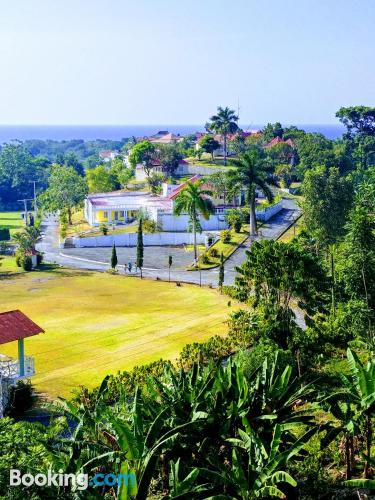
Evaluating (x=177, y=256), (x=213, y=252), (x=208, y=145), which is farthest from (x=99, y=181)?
(x=213, y=252)

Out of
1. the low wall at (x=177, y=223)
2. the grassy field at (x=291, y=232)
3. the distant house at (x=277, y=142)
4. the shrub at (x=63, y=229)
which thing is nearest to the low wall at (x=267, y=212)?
the grassy field at (x=291, y=232)

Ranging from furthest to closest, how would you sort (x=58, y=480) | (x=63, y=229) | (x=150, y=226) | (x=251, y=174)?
(x=63, y=229) < (x=150, y=226) < (x=251, y=174) < (x=58, y=480)

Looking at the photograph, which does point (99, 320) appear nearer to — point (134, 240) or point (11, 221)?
point (134, 240)

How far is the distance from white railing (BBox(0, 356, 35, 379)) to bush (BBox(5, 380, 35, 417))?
2.30ft

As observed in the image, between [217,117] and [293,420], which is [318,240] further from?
[217,117]

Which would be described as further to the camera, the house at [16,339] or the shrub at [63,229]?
the shrub at [63,229]

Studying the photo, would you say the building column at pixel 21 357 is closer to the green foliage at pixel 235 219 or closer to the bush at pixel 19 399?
the bush at pixel 19 399

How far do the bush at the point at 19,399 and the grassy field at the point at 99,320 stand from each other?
167 cm

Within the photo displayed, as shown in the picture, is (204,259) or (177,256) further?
(177,256)

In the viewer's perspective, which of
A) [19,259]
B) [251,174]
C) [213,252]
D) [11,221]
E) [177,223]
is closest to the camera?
[19,259]

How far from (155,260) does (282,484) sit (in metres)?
51.7

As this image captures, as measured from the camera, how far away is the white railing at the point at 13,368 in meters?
31.1

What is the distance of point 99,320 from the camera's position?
46250 millimetres

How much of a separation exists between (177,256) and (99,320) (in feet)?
87.7
